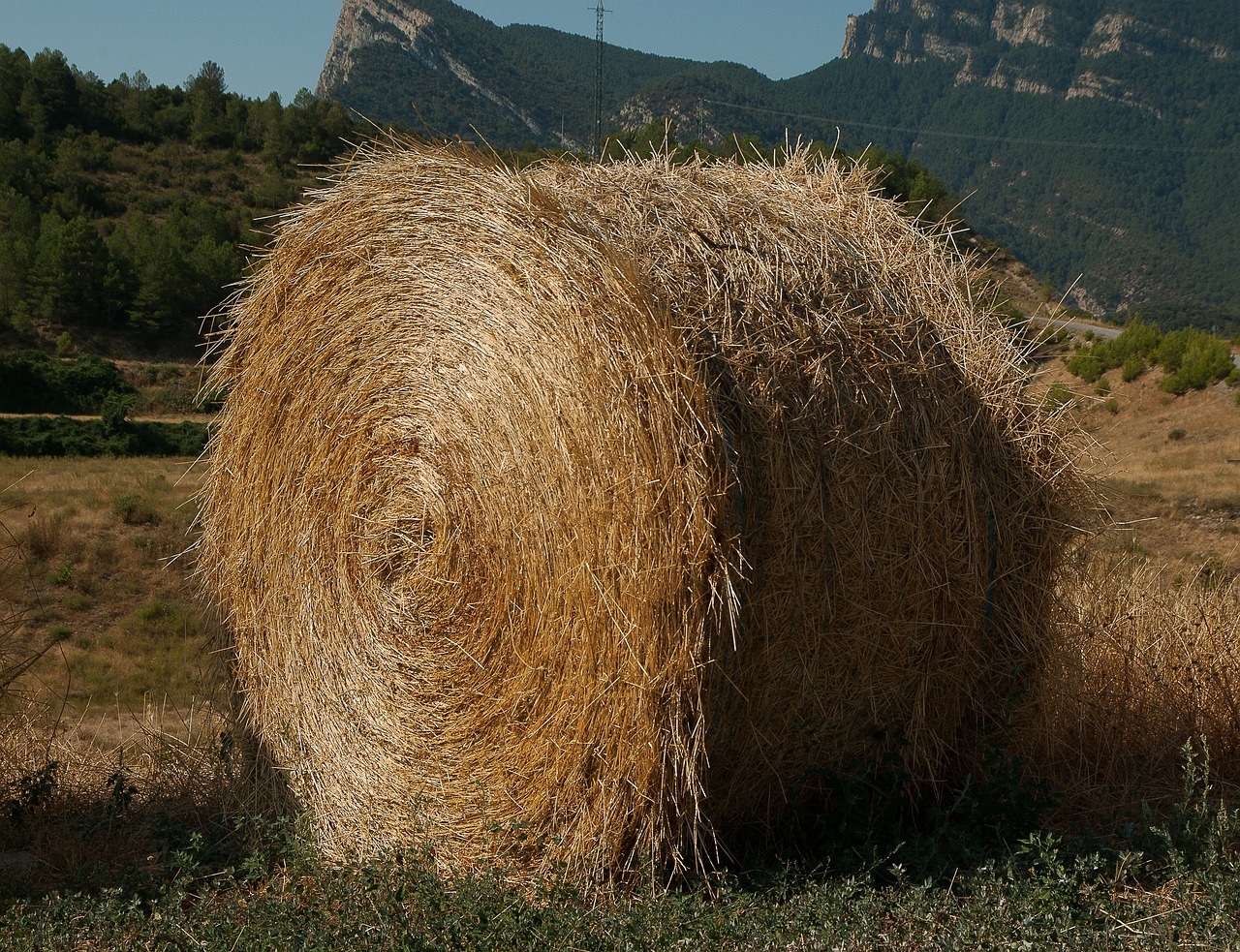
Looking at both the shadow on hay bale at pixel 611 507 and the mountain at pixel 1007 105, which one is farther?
the mountain at pixel 1007 105

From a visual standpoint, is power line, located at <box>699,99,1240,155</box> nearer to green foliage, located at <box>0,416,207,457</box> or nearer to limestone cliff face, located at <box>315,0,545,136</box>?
limestone cliff face, located at <box>315,0,545,136</box>

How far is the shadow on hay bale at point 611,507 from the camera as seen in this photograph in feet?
11.9

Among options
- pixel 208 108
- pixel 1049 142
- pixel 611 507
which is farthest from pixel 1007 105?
pixel 611 507

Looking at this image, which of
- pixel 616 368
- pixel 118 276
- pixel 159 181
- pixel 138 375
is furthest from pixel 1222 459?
pixel 159 181

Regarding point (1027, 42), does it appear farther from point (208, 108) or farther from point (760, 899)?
point (760, 899)

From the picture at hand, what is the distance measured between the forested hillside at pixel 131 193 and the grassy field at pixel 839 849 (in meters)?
31.4

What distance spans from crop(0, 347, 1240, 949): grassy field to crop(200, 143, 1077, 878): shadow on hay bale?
0.26 m

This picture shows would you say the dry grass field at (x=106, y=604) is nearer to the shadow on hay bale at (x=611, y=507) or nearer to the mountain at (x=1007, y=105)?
the shadow on hay bale at (x=611, y=507)

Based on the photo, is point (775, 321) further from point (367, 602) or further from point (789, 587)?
point (367, 602)

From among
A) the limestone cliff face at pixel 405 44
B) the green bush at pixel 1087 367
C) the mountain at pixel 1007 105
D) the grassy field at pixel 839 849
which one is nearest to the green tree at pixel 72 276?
the mountain at pixel 1007 105

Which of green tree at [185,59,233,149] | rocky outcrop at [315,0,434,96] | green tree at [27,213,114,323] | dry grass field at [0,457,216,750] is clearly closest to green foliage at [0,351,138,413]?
green tree at [27,213,114,323]

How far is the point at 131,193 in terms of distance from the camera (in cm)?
4819

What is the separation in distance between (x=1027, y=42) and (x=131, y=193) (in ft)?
371

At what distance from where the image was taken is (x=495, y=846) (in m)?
4.05
